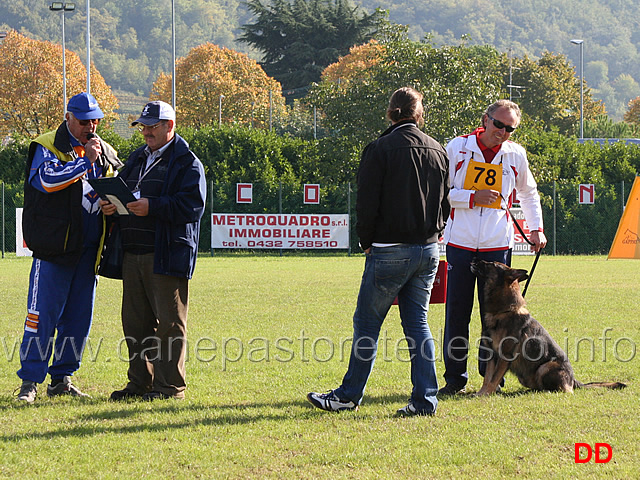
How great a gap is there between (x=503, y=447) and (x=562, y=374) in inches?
61.4

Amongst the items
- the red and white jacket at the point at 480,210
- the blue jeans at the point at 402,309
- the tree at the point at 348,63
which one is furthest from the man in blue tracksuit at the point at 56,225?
the tree at the point at 348,63

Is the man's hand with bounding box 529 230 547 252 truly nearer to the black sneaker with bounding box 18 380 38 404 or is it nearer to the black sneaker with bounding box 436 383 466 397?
the black sneaker with bounding box 436 383 466 397

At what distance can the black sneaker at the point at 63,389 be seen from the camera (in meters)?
5.88

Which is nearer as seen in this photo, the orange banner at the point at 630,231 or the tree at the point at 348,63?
the orange banner at the point at 630,231

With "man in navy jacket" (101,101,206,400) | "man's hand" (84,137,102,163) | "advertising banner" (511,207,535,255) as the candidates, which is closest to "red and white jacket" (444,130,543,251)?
"man in navy jacket" (101,101,206,400)

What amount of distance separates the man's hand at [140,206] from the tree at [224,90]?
54.3 metres

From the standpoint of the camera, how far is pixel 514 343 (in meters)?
5.85

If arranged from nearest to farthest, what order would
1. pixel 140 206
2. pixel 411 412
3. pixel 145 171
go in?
1. pixel 411 412
2. pixel 140 206
3. pixel 145 171

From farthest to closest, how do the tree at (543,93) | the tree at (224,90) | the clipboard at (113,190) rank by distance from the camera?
the tree at (224,90) < the tree at (543,93) < the clipboard at (113,190)

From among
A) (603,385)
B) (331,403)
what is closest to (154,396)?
(331,403)

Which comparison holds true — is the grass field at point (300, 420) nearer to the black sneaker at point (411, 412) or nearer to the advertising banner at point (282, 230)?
the black sneaker at point (411, 412)

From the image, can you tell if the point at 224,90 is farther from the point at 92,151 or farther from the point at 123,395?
the point at 123,395

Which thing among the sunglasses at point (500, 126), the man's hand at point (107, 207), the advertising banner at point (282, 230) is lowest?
the advertising banner at point (282, 230)

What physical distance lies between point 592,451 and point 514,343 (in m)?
1.54
